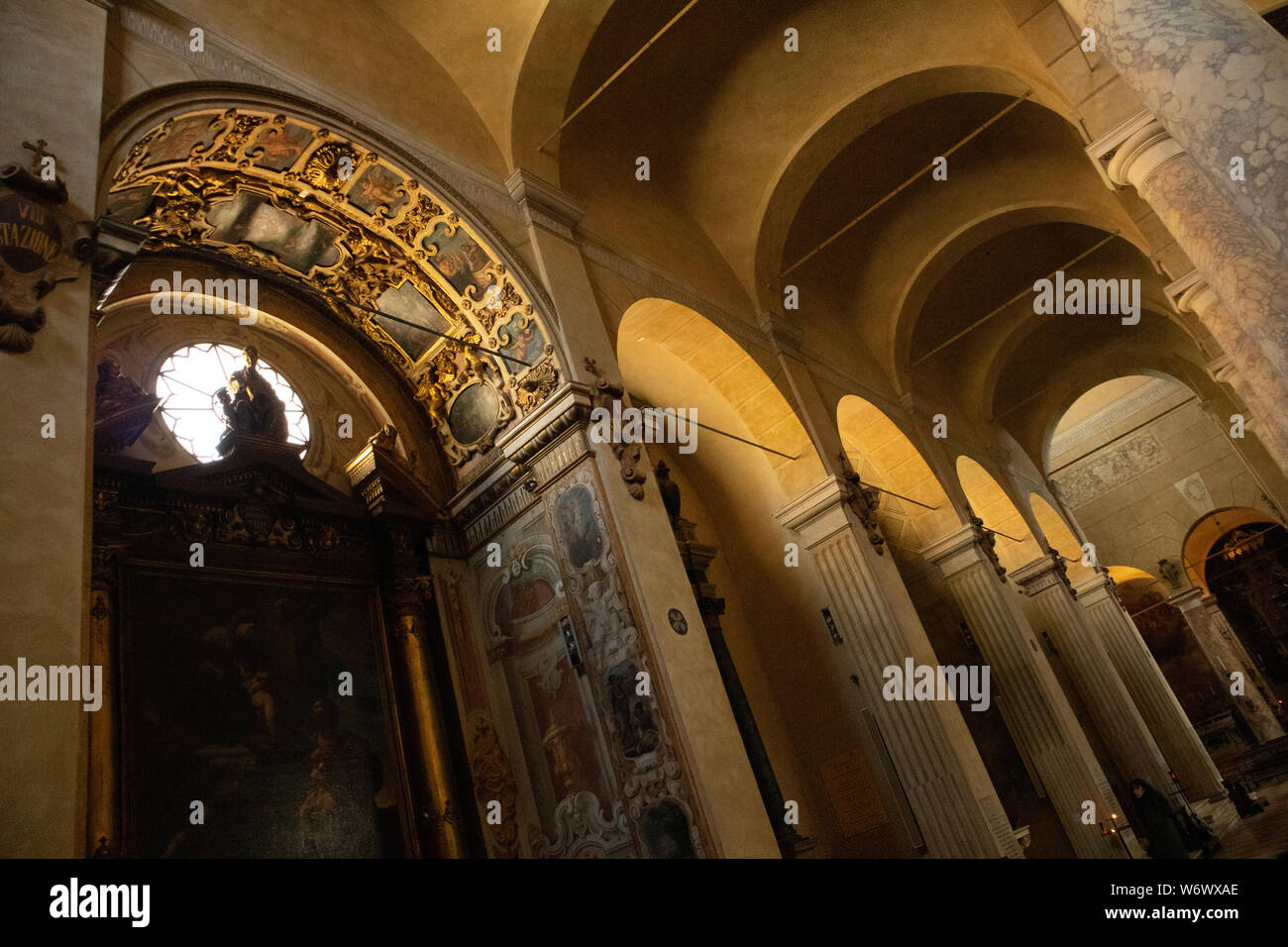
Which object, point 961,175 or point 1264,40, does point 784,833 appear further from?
point 961,175

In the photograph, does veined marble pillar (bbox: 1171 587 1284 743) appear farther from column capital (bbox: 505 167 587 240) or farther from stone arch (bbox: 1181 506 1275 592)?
column capital (bbox: 505 167 587 240)

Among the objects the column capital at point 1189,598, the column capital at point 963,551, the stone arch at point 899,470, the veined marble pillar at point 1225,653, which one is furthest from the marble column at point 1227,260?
the veined marble pillar at point 1225,653

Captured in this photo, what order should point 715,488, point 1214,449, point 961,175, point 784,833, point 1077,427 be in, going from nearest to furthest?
point 784,833 < point 715,488 < point 961,175 < point 1214,449 < point 1077,427

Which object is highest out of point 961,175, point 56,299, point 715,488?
point 961,175

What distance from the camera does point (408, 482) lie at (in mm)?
7738

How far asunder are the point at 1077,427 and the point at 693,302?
20094mm

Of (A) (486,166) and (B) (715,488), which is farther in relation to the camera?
(B) (715,488)

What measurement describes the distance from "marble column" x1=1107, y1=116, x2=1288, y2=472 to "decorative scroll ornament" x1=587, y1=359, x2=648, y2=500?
3.89 m

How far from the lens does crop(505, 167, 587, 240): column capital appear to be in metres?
7.93

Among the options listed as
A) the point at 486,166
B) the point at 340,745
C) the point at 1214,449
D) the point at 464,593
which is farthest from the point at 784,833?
the point at 1214,449

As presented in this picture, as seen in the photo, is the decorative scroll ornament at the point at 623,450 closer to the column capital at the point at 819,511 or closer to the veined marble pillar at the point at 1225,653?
the column capital at the point at 819,511

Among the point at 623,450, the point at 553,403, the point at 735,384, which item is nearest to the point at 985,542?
the point at 735,384

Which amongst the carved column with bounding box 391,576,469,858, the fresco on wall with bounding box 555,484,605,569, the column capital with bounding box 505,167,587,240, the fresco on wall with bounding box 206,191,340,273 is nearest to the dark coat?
the fresco on wall with bounding box 555,484,605,569
